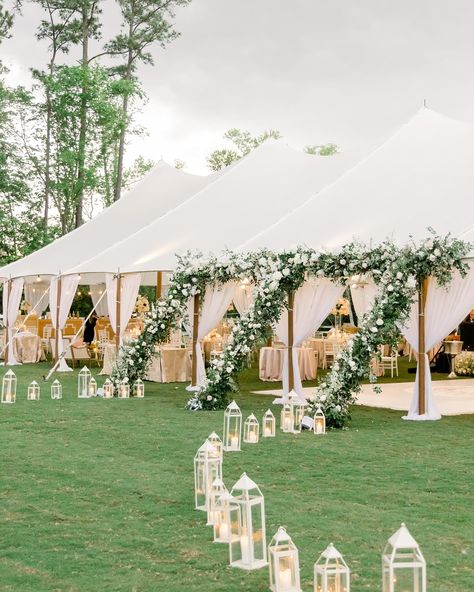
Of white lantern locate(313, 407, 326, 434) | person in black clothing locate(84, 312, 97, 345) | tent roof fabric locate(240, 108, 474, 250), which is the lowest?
white lantern locate(313, 407, 326, 434)

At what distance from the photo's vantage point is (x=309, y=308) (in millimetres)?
12367

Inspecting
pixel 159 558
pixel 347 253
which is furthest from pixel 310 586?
pixel 347 253

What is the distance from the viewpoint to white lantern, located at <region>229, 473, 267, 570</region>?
179 inches

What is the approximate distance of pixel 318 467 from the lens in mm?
7469

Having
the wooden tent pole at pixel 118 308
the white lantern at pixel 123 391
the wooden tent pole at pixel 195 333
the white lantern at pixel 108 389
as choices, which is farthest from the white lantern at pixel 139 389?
the wooden tent pole at pixel 118 308

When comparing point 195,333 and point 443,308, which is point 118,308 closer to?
point 195,333

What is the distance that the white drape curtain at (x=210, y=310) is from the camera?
13.8m

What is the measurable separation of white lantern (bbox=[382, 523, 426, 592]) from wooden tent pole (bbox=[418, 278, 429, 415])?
278 inches

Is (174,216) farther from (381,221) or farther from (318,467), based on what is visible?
(318,467)

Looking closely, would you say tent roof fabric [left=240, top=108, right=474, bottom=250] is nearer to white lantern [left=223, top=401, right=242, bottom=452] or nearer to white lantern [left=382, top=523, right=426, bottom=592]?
white lantern [left=223, top=401, right=242, bottom=452]

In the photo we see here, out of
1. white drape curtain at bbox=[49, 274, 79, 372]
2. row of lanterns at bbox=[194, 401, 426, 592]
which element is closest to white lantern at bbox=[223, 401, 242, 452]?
row of lanterns at bbox=[194, 401, 426, 592]

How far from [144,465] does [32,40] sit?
27.9 m

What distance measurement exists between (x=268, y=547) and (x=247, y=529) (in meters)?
0.27

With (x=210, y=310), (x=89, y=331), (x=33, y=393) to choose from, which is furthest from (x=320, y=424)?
(x=89, y=331)
